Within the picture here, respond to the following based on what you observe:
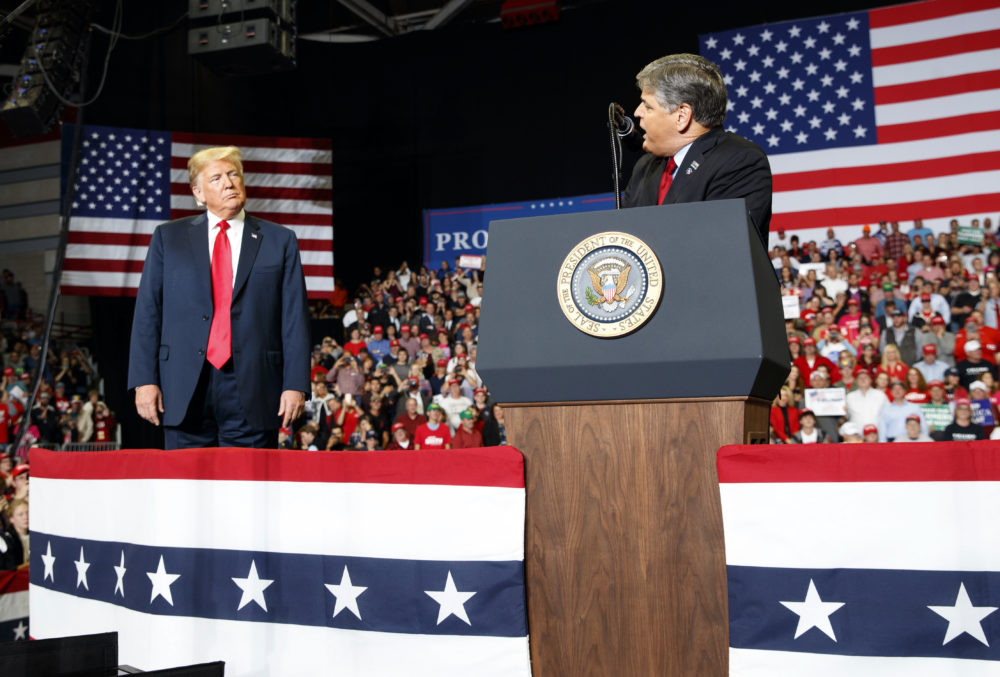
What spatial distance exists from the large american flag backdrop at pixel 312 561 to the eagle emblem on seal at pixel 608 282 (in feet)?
0.95

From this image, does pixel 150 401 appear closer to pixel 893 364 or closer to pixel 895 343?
pixel 893 364

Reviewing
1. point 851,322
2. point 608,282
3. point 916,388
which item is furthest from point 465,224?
point 608,282

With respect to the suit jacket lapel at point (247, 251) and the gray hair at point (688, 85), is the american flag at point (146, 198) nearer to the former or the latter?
the suit jacket lapel at point (247, 251)

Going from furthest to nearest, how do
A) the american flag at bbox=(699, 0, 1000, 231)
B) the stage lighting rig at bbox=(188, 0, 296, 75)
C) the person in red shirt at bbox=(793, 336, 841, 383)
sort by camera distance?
the american flag at bbox=(699, 0, 1000, 231)
the stage lighting rig at bbox=(188, 0, 296, 75)
the person in red shirt at bbox=(793, 336, 841, 383)

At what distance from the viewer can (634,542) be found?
131 cm

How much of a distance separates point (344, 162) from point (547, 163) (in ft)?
12.3

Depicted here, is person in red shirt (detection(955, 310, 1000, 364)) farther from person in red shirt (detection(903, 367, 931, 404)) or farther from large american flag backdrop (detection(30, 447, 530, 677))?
large american flag backdrop (detection(30, 447, 530, 677))

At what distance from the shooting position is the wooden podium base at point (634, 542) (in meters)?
1.28

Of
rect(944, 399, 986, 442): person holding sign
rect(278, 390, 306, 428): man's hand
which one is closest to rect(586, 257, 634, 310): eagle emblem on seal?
rect(278, 390, 306, 428): man's hand

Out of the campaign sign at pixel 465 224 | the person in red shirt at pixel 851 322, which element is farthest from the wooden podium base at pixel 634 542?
the campaign sign at pixel 465 224

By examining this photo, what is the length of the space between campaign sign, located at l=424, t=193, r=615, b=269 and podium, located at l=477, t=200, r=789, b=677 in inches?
493

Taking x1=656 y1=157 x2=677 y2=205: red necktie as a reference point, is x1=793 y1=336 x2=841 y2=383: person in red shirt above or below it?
below

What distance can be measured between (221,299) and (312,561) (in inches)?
33.0

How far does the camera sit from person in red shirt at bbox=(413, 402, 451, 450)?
845 centimetres
